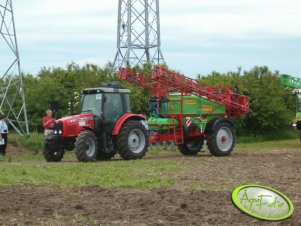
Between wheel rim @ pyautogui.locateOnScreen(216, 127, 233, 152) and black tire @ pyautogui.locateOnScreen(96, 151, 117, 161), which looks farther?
wheel rim @ pyautogui.locateOnScreen(216, 127, 233, 152)

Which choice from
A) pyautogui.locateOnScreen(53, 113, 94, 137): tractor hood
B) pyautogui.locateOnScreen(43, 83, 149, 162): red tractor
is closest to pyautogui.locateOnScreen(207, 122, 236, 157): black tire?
pyautogui.locateOnScreen(43, 83, 149, 162): red tractor

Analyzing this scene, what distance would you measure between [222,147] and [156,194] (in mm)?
11787

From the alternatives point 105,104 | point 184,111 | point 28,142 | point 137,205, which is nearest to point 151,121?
point 184,111

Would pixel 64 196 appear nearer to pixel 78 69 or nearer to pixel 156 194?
pixel 156 194

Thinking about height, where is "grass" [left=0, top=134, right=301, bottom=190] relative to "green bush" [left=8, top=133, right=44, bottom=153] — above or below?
below

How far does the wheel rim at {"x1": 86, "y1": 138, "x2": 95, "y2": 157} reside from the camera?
19.8 meters

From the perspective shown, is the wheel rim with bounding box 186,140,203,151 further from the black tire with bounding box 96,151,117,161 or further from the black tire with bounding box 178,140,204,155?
the black tire with bounding box 96,151,117,161

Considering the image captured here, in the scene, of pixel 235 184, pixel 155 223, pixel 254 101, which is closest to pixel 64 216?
pixel 155 223

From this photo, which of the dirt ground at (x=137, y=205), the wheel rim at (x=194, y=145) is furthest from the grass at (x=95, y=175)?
the wheel rim at (x=194, y=145)

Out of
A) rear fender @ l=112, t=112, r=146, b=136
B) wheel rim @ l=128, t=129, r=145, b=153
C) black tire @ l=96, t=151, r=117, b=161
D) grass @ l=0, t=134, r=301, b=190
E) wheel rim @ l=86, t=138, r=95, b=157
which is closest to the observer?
grass @ l=0, t=134, r=301, b=190

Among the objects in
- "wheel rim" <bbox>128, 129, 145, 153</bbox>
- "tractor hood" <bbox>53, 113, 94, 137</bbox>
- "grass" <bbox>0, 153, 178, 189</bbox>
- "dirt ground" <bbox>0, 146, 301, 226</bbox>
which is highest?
"tractor hood" <bbox>53, 113, 94, 137</bbox>

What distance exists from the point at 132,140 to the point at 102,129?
1.05m

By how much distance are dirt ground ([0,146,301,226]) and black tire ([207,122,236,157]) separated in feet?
26.7

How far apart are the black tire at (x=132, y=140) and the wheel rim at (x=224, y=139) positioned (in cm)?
310
